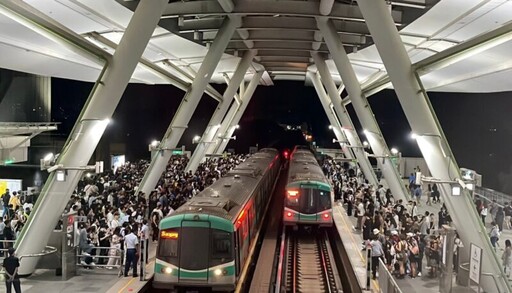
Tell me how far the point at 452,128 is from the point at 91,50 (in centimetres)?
A: 2902

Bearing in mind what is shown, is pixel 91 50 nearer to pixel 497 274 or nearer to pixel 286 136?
pixel 497 274

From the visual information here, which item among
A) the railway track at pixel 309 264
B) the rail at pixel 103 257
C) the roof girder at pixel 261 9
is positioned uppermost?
the roof girder at pixel 261 9

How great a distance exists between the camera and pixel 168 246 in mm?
11297

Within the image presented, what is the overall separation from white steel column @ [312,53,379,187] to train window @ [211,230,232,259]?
1752 centimetres

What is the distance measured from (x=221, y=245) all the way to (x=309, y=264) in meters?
5.83

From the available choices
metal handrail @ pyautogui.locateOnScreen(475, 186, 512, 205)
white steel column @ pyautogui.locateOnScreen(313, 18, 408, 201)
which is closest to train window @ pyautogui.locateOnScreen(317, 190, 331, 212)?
white steel column @ pyautogui.locateOnScreen(313, 18, 408, 201)

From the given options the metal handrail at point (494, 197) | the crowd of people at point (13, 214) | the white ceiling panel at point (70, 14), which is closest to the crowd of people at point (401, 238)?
the metal handrail at point (494, 197)

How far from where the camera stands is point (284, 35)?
27.6m

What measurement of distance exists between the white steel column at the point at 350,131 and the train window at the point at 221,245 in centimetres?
1752

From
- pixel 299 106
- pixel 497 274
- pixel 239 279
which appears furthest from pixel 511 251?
pixel 299 106

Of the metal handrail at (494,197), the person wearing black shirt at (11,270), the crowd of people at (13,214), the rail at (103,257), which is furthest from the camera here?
the metal handrail at (494,197)

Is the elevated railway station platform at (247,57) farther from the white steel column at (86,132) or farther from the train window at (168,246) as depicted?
the train window at (168,246)

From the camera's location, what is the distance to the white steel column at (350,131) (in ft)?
94.5

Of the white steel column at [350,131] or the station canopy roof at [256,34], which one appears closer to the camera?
the station canopy roof at [256,34]
